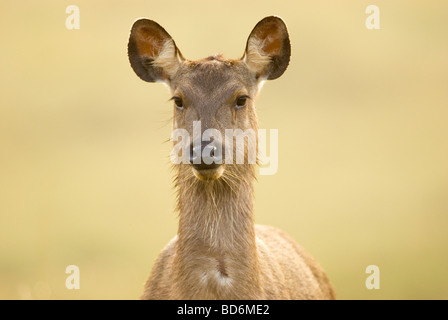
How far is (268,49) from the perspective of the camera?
10891mm

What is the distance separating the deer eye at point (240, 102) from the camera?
1036cm

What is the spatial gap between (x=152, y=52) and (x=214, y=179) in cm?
213

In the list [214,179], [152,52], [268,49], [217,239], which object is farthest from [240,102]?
[217,239]

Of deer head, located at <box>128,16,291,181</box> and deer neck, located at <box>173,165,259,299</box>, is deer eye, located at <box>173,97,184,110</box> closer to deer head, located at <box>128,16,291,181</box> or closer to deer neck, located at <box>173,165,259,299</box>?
deer head, located at <box>128,16,291,181</box>

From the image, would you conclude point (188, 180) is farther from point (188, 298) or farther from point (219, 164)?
point (188, 298)

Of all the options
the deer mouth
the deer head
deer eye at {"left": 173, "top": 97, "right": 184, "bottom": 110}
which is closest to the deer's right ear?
the deer head

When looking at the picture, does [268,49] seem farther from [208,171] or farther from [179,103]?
[208,171]

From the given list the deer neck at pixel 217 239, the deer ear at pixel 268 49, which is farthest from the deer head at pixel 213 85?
the deer neck at pixel 217 239

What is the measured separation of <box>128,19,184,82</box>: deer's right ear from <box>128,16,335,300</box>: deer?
1cm

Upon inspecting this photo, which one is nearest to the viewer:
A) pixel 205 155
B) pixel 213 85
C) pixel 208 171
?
pixel 205 155

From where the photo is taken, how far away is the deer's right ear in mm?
10828

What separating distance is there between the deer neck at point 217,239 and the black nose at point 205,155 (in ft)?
1.80
